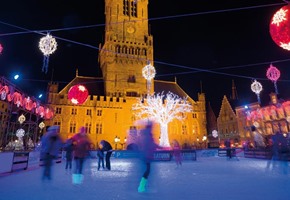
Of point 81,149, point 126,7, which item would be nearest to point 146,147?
point 81,149

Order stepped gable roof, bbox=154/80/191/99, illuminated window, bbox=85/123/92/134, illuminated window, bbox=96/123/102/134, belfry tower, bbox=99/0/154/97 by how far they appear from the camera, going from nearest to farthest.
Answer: illuminated window, bbox=85/123/92/134
illuminated window, bbox=96/123/102/134
belfry tower, bbox=99/0/154/97
stepped gable roof, bbox=154/80/191/99

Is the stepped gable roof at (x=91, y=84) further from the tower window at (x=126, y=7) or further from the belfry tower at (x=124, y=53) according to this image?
the tower window at (x=126, y=7)

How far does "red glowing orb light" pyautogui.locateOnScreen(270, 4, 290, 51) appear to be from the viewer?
5.79 metres

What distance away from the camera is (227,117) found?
45094mm

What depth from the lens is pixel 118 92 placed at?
3756cm

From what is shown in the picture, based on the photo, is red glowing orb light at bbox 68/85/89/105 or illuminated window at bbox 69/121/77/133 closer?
red glowing orb light at bbox 68/85/89/105

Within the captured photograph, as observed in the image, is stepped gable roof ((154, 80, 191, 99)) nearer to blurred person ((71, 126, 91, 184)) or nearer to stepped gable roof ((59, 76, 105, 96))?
stepped gable roof ((59, 76, 105, 96))

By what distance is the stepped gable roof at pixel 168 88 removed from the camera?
43731 mm

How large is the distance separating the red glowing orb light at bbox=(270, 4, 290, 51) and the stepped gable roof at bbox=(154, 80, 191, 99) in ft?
121

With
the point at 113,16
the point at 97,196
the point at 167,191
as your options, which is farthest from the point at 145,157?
the point at 113,16

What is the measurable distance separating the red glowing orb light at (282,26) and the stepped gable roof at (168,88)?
37.0 metres

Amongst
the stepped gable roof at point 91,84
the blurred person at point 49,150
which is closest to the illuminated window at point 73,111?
the stepped gable roof at point 91,84

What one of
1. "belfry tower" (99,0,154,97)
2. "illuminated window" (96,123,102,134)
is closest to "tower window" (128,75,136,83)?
"belfry tower" (99,0,154,97)

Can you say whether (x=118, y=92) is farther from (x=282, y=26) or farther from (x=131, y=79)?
(x=282, y=26)
